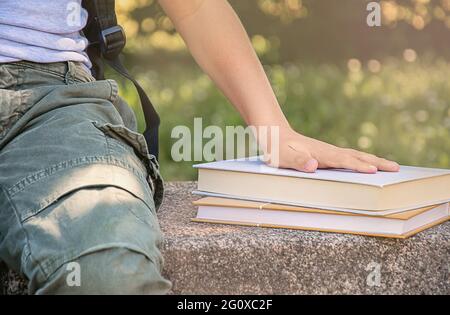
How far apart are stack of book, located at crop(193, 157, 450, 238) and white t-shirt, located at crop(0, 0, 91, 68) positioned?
0.36 m

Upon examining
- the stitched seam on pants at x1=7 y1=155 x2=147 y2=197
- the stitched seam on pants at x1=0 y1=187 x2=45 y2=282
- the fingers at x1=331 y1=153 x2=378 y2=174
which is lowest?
the stitched seam on pants at x1=0 y1=187 x2=45 y2=282

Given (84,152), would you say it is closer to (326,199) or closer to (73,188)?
(73,188)

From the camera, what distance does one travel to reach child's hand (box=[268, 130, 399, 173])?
152cm

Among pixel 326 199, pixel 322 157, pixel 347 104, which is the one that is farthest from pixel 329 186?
pixel 347 104

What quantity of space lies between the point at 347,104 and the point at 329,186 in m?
3.32

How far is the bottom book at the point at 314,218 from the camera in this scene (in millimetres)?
1408

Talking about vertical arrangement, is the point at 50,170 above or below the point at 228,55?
below

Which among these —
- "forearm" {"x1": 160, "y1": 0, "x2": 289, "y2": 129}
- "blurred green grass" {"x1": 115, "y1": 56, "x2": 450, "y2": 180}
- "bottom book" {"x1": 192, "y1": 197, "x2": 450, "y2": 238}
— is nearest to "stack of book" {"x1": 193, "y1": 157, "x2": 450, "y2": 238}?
"bottom book" {"x1": 192, "y1": 197, "x2": 450, "y2": 238}

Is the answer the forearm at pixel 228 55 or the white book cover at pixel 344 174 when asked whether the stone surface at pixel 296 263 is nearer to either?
the white book cover at pixel 344 174

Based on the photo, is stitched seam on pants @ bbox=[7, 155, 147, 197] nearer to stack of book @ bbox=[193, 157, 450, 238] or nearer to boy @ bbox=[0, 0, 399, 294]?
boy @ bbox=[0, 0, 399, 294]

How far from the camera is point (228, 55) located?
166 centimetres

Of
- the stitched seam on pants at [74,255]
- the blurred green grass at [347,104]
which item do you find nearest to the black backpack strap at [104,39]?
the stitched seam on pants at [74,255]

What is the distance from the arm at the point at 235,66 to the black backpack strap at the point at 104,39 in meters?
0.12
